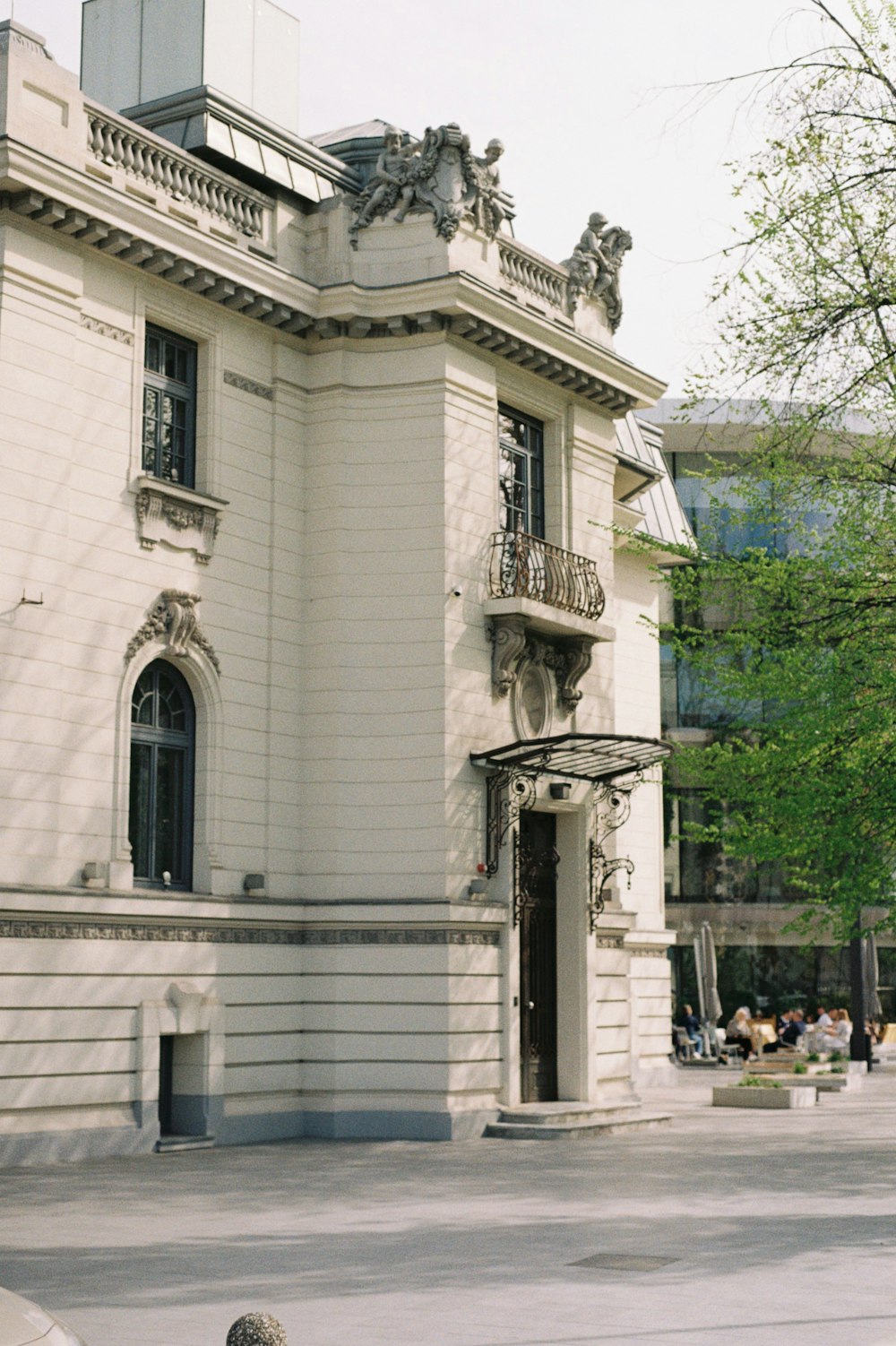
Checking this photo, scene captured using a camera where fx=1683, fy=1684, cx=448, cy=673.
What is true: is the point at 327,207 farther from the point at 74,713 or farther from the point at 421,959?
the point at 421,959

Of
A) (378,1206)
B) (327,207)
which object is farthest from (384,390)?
(378,1206)

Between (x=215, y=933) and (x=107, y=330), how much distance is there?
23.2 feet

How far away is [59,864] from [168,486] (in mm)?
4613

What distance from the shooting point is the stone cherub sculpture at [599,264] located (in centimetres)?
2478

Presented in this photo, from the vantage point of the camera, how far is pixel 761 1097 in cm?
2594

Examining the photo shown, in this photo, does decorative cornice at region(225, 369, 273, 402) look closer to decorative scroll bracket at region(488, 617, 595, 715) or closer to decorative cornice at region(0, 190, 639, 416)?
decorative cornice at region(0, 190, 639, 416)

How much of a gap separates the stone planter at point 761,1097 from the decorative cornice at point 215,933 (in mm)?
6792

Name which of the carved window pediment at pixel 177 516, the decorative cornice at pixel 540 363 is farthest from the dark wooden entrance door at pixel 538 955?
the decorative cornice at pixel 540 363

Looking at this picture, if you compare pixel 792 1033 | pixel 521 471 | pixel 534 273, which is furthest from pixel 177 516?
pixel 792 1033

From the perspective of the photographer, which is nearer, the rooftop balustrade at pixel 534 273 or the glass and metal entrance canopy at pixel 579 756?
the glass and metal entrance canopy at pixel 579 756

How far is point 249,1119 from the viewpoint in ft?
65.3

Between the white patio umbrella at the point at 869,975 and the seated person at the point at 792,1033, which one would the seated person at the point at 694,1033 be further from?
the white patio umbrella at the point at 869,975

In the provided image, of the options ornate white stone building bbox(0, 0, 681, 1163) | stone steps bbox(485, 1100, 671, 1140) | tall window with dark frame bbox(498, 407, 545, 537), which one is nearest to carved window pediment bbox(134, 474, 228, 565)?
ornate white stone building bbox(0, 0, 681, 1163)

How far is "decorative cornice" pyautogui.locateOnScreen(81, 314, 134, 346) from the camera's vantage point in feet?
61.8
